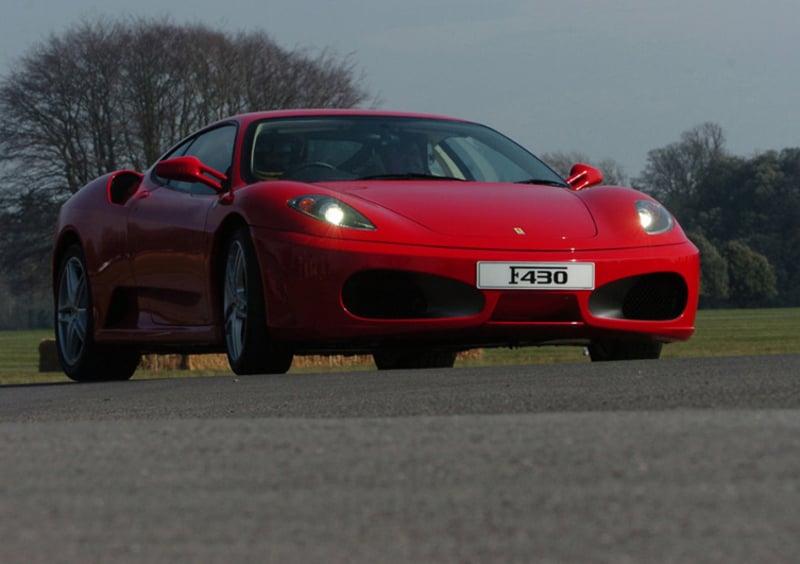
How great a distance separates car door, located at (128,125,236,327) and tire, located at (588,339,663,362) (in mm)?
2010

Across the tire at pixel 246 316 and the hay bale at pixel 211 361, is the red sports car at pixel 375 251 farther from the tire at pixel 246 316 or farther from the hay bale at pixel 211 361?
the hay bale at pixel 211 361

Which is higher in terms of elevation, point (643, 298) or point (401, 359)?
point (643, 298)

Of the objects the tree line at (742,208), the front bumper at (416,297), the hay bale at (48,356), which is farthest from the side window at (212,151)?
the tree line at (742,208)

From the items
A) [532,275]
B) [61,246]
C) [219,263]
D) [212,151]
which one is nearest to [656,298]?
[532,275]

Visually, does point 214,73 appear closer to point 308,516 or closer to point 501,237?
point 501,237

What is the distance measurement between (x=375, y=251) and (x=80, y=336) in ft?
8.51

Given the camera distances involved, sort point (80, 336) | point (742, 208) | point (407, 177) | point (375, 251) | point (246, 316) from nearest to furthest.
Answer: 1. point (375, 251)
2. point (246, 316)
3. point (407, 177)
4. point (80, 336)
5. point (742, 208)

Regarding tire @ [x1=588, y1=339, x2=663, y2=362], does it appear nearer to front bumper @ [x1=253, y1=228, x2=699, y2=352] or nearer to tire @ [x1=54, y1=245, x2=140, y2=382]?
front bumper @ [x1=253, y1=228, x2=699, y2=352]

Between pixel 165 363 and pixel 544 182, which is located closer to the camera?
pixel 544 182

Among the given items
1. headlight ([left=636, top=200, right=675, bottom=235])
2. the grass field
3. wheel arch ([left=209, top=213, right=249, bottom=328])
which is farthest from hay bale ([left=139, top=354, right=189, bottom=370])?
headlight ([left=636, top=200, right=675, bottom=235])

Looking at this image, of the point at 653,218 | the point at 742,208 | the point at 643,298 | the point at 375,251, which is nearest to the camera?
the point at 375,251

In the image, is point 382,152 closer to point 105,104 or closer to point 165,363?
point 165,363

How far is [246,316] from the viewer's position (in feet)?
22.1

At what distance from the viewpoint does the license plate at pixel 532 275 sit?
648cm
